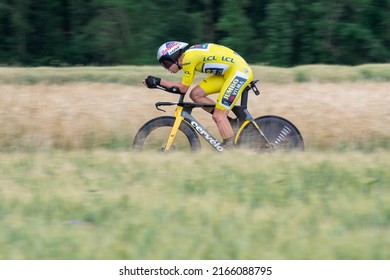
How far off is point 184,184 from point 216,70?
3.01 m

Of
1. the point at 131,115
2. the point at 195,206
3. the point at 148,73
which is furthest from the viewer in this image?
the point at 148,73

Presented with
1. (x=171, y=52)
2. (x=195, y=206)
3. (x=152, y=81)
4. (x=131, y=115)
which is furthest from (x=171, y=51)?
(x=195, y=206)

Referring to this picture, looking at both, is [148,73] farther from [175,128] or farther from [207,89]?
[175,128]

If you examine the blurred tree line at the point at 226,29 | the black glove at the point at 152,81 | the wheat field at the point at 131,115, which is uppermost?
the black glove at the point at 152,81

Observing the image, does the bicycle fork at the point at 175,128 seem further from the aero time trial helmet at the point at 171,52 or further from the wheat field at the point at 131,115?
the wheat field at the point at 131,115

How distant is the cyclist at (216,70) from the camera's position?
11.0m

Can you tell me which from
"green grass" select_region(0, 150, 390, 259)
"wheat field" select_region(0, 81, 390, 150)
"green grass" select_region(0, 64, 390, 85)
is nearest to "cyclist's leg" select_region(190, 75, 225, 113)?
"green grass" select_region(0, 150, 390, 259)

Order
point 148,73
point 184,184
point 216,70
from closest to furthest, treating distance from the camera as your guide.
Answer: point 184,184
point 216,70
point 148,73

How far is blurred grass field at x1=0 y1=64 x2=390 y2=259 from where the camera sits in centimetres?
639

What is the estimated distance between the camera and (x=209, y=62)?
11102 mm

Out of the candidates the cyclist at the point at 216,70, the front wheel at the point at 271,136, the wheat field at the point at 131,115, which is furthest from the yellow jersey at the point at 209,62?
the wheat field at the point at 131,115

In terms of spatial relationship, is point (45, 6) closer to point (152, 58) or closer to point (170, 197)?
point (152, 58)
